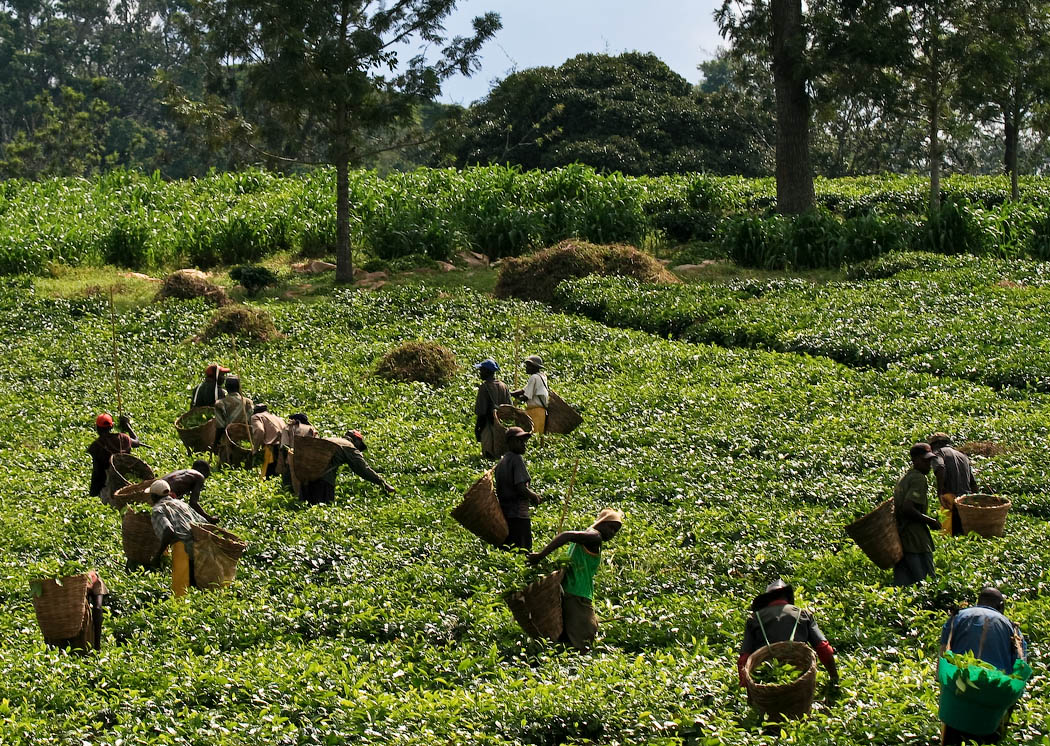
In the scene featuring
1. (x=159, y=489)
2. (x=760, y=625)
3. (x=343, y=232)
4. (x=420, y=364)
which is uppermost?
(x=343, y=232)

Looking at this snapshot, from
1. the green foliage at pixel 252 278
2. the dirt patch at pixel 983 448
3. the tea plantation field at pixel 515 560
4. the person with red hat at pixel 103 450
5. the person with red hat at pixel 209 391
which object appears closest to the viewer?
the tea plantation field at pixel 515 560

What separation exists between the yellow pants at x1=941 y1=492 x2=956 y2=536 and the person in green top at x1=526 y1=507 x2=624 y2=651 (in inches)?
159

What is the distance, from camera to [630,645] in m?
10.1

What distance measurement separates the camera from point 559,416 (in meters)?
16.8

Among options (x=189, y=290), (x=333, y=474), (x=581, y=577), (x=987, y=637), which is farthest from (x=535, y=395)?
(x=189, y=290)

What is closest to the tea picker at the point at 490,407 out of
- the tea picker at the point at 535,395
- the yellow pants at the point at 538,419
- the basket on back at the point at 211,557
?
the tea picker at the point at 535,395

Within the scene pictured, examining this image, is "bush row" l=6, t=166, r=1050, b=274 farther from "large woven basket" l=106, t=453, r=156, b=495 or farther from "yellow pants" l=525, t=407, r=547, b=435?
"large woven basket" l=106, t=453, r=156, b=495

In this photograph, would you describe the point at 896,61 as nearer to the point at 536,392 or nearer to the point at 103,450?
the point at 536,392

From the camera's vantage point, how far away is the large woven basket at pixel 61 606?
9.73 meters

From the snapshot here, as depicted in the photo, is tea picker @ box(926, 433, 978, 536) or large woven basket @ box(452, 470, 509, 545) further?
tea picker @ box(926, 433, 978, 536)

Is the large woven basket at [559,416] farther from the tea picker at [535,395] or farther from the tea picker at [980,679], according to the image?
the tea picker at [980,679]

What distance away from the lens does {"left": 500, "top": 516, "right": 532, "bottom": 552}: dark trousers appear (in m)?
11.7

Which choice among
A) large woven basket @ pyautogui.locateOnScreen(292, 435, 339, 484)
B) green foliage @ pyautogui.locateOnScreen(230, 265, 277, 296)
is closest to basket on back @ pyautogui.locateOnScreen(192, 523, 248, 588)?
large woven basket @ pyautogui.locateOnScreen(292, 435, 339, 484)

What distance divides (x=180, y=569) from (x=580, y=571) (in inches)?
151
